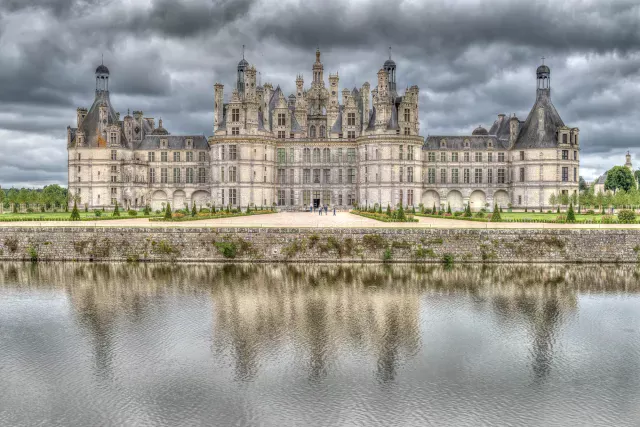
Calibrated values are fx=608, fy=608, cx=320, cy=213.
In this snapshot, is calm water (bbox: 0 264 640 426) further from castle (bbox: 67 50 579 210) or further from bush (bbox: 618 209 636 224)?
castle (bbox: 67 50 579 210)

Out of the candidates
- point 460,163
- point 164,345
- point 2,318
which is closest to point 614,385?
point 164,345

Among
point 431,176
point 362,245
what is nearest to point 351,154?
point 431,176

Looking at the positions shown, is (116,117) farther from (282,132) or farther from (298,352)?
(298,352)

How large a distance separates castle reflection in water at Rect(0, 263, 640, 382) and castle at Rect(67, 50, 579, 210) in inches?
1553

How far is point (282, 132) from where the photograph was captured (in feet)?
272

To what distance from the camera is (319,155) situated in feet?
272

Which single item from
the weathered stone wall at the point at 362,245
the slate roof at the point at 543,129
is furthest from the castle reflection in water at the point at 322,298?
the slate roof at the point at 543,129

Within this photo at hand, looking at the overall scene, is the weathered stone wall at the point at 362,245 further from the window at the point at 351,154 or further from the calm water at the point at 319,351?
the window at the point at 351,154

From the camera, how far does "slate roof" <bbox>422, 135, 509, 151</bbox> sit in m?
84.2

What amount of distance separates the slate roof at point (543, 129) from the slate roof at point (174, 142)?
43.4m

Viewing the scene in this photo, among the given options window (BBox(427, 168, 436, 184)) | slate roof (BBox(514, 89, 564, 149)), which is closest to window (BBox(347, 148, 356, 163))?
window (BBox(427, 168, 436, 184))

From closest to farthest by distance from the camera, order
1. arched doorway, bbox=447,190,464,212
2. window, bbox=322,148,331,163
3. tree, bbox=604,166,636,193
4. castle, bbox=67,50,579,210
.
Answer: castle, bbox=67,50,579,210 → window, bbox=322,148,331,163 → arched doorway, bbox=447,190,464,212 → tree, bbox=604,166,636,193

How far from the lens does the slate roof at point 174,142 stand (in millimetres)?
85512

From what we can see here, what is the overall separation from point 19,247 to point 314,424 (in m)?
34.3
